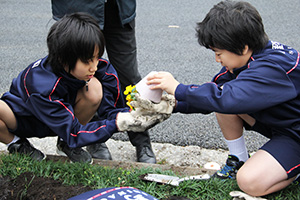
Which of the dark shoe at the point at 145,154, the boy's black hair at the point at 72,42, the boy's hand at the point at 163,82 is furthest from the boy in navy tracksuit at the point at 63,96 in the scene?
the dark shoe at the point at 145,154

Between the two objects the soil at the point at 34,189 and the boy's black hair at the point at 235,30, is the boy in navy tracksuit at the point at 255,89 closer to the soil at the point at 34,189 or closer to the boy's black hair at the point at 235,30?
the boy's black hair at the point at 235,30

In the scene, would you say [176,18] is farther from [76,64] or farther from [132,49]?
[76,64]

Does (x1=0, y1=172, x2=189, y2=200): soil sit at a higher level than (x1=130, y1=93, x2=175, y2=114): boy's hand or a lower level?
lower

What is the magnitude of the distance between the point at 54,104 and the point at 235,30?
119 cm

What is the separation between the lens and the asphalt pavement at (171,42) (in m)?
3.18

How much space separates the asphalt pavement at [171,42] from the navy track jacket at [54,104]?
33.5 inches

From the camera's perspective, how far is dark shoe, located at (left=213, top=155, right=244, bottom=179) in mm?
2342

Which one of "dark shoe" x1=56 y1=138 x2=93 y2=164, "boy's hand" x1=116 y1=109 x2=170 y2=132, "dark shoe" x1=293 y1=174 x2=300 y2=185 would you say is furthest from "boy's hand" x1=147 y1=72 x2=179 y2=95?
"dark shoe" x1=293 y1=174 x2=300 y2=185

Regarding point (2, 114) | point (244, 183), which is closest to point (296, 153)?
point (244, 183)

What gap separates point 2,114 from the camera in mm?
2389

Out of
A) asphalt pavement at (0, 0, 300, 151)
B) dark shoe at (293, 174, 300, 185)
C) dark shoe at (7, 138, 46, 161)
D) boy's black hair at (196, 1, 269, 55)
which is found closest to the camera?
boy's black hair at (196, 1, 269, 55)

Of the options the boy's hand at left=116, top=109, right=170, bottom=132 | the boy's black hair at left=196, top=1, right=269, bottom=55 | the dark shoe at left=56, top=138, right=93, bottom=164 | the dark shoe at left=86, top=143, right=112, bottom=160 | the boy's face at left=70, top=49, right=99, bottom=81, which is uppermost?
the boy's black hair at left=196, top=1, right=269, bottom=55

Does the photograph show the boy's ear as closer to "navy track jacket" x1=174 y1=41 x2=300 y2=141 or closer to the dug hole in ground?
"navy track jacket" x1=174 y1=41 x2=300 y2=141

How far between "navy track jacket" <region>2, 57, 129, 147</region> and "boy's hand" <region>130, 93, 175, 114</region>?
24 centimetres
